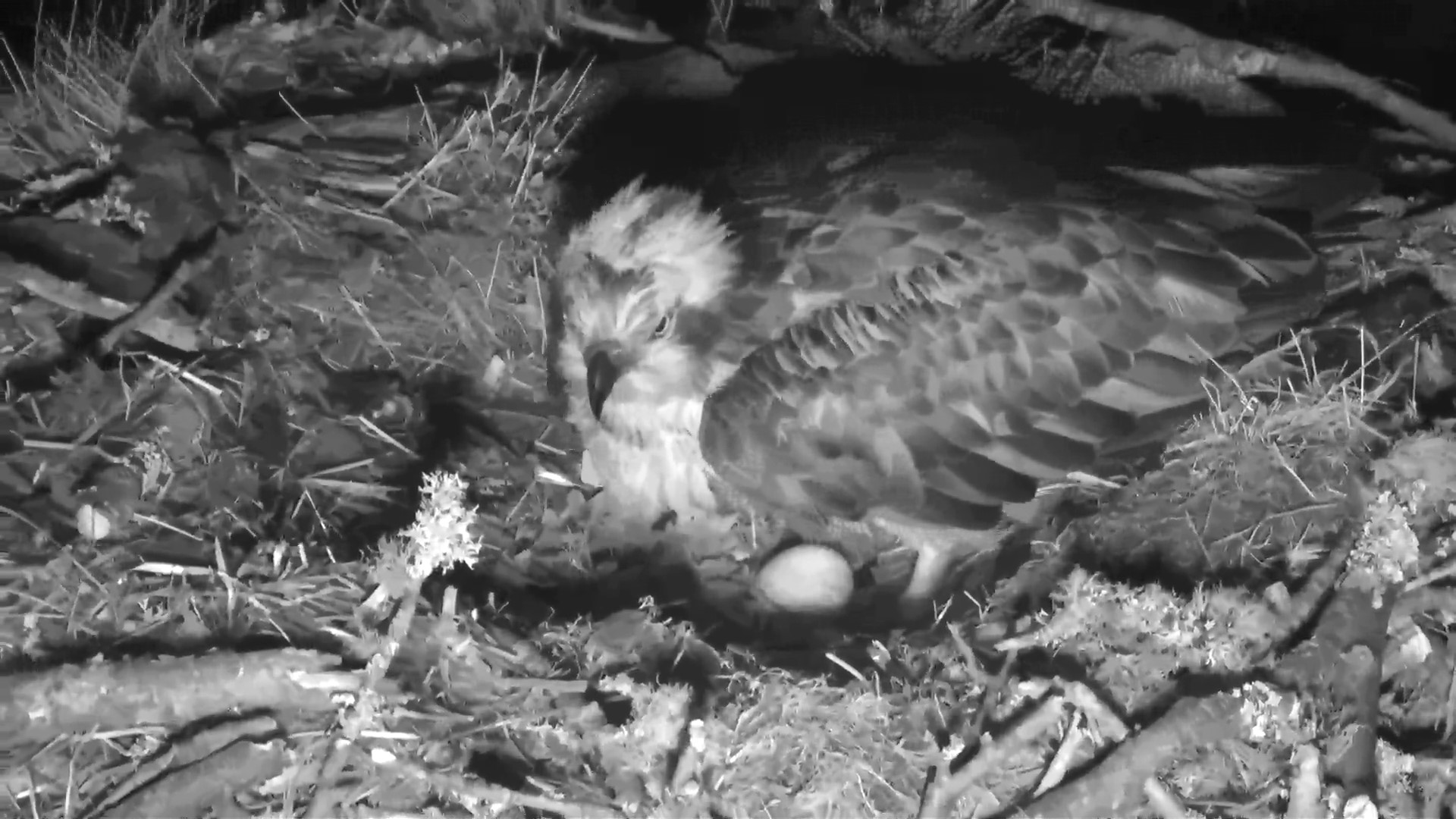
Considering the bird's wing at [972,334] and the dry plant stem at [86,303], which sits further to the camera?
the dry plant stem at [86,303]

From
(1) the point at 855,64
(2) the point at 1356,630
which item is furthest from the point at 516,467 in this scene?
(2) the point at 1356,630

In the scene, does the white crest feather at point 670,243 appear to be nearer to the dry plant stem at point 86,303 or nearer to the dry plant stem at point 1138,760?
the dry plant stem at point 86,303

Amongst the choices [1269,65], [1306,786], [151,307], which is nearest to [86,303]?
[151,307]

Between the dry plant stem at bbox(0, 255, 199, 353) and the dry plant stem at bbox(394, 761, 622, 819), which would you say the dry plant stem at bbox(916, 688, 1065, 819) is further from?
the dry plant stem at bbox(0, 255, 199, 353)

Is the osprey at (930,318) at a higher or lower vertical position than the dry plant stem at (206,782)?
higher

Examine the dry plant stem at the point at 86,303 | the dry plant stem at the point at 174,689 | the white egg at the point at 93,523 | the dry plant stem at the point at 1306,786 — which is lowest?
the dry plant stem at the point at 174,689

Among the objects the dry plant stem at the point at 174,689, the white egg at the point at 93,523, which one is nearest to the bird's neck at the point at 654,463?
the dry plant stem at the point at 174,689

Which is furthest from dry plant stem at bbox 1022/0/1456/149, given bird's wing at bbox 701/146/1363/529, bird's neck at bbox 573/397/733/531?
bird's neck at bbox 573/397/733/531
